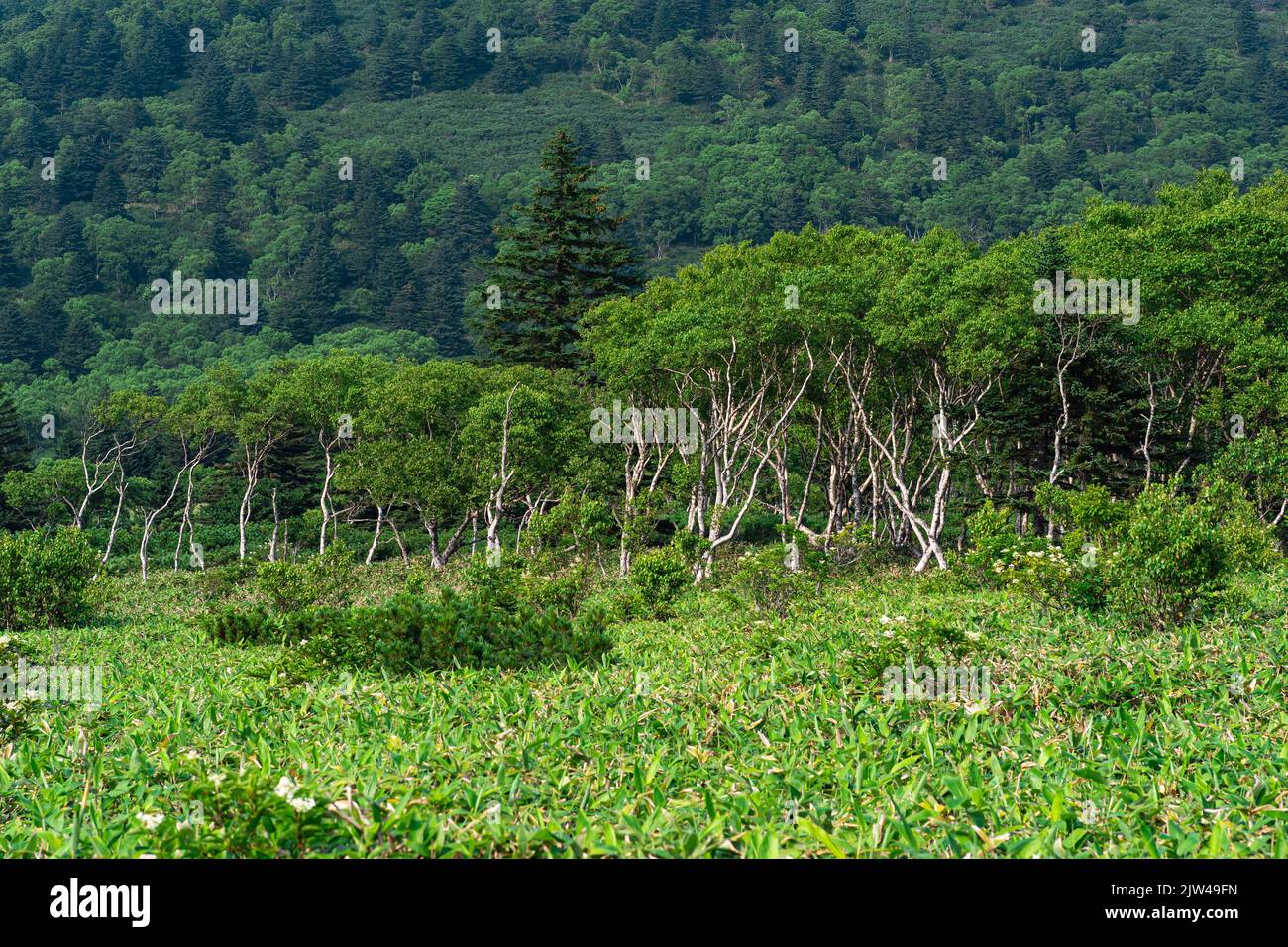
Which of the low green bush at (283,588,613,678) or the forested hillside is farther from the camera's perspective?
the forested hillside

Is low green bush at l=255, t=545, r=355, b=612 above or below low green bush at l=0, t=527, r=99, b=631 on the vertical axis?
below

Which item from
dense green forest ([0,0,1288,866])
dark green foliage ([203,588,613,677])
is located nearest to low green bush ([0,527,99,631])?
dense green forest ([0,0,1288,866])

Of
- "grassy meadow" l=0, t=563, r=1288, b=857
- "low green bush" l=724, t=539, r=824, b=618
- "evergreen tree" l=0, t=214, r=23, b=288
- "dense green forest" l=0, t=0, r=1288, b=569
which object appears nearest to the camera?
"grassy meadow" l=0, t=563, r=1288, b=857

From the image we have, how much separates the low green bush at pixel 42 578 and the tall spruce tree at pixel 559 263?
25.4m

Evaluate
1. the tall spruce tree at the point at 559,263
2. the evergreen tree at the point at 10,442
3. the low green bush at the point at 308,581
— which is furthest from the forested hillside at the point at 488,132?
the low green bush at the point at 308,581

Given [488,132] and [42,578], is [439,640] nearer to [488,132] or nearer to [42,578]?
[42,578]

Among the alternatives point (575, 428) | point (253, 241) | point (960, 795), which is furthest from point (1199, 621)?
point (253, 241)

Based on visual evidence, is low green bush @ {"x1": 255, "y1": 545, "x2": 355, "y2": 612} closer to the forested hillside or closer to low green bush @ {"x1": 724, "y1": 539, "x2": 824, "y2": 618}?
low green bush @ {"x1": 724, "y1": 539, "x2": 824, "y2": 618}

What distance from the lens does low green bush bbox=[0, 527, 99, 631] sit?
729 inches

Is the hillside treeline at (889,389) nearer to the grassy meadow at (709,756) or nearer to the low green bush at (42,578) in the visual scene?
the low green bush at (42,578)

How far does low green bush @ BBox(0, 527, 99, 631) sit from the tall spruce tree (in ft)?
83.4

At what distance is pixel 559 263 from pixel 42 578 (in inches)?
1124
